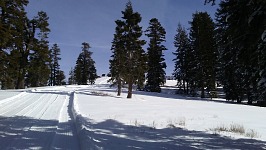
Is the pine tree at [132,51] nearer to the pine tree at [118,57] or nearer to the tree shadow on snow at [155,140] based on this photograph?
the pine tree at [118,57]

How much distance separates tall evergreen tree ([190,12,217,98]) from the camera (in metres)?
40.9

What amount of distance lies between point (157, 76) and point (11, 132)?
1563 inches

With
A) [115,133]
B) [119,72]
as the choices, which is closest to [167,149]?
A: [115,133]

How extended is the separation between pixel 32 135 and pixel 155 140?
13.7 ft

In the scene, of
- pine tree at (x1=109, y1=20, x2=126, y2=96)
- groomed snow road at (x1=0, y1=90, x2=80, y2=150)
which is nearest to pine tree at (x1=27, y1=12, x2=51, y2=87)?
pine tree at (x1=109, y1=20, x2=126, y2=96)

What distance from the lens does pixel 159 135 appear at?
9.22m

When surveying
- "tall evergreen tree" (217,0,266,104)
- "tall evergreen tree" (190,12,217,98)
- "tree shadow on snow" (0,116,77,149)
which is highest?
"tall evergreen tree" (190,12,217,98)

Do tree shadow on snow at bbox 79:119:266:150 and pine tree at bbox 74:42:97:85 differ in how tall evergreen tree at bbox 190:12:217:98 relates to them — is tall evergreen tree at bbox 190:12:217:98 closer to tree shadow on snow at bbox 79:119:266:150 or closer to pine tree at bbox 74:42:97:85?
tree shadow on snow at bbox 79:119:266:150

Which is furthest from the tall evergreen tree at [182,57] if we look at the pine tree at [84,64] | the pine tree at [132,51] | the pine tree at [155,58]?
the pine tree at [84,64]

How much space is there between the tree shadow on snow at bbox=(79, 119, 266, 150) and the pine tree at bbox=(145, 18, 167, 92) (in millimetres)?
38013

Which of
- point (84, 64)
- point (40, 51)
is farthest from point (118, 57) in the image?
point (84, 64)

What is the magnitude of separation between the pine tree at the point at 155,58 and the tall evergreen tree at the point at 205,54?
689 cm

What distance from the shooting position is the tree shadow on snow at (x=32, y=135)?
7796mm

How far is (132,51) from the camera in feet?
101
